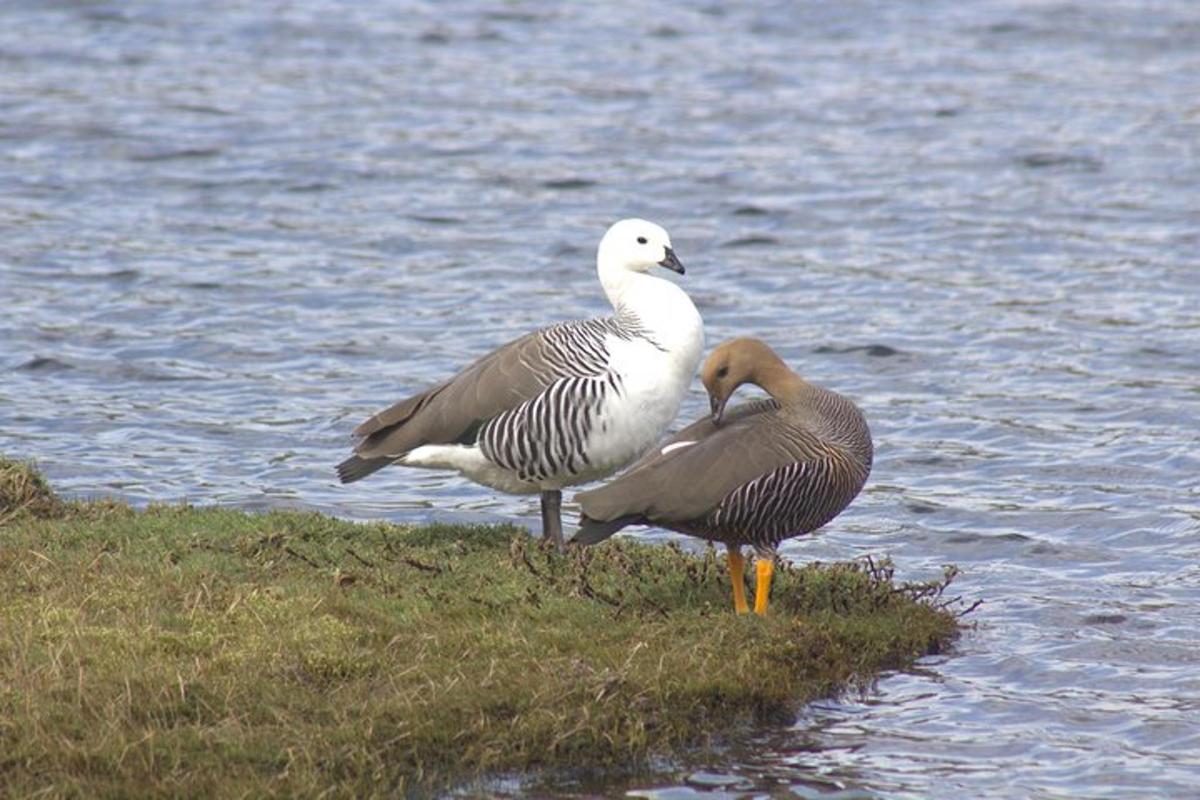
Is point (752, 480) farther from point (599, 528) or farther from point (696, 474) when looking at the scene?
point (599, 528)

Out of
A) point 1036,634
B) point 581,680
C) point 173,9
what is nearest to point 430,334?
point 1036,634

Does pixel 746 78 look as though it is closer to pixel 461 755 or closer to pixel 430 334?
pixel 430 334

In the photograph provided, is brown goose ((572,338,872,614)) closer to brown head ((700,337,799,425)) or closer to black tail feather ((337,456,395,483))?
brown head ((700,337,799,425))

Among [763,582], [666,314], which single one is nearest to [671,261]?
[666,314]

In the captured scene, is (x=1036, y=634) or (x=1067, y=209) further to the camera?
(x=1067, y=209)

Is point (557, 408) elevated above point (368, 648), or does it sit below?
above

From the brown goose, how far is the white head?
166 cm

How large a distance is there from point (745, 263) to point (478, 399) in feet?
27.3

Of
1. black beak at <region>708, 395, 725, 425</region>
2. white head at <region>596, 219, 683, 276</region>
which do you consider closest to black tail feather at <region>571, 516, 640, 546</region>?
black beak at <region>708, 395, 725, 425</region>

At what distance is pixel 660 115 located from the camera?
76.2ft

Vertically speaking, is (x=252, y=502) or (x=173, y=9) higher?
(x=173, y=9)

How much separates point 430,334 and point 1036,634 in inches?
288

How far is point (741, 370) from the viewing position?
32.3ft

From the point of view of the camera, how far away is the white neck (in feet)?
34.6
